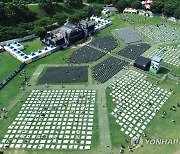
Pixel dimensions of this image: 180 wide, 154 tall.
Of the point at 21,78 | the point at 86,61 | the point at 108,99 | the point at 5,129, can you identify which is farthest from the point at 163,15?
the point at 5,129

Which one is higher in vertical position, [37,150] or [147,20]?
[147,20]

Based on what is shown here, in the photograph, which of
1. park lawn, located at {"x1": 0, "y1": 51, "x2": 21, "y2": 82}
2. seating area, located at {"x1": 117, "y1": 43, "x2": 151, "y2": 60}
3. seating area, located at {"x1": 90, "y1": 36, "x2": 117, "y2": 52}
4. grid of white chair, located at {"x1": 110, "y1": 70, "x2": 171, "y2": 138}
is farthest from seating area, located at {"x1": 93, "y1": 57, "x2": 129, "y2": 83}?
park lawn, located at {"x1": 0, "y1": 51, "x2": 21, "y2": 82}

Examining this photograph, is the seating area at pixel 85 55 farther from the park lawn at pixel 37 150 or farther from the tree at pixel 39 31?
the park lawn at pixel 37 150

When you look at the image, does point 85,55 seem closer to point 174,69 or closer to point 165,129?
point 174,69

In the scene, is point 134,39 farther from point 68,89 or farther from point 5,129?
point 5,129

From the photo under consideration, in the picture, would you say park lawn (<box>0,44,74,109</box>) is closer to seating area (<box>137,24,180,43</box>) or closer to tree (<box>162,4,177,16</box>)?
seating area (<box>137,24,180,43</box>)

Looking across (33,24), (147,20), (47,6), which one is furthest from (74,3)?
(147,20)

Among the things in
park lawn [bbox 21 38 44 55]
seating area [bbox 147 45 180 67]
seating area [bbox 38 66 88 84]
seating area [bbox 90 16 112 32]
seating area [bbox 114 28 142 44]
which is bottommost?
seating area [bbox 38 66 88 84]
